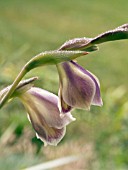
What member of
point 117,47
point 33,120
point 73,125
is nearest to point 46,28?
point 117,47

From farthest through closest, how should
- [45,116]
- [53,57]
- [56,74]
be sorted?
[56,74], [45,116], [53,57]

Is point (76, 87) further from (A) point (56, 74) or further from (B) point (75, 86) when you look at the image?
(A) point (56, 74)

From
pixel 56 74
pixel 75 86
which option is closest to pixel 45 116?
pixel 75 86

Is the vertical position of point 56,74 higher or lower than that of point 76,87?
lower

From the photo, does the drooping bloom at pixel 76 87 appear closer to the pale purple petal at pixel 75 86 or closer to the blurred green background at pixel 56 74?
the pale purple petal at pixel 75 86

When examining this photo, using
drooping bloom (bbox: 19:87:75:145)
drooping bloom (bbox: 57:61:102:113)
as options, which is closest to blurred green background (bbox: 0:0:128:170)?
drooping bloom (bbox: 19:87:75:145)

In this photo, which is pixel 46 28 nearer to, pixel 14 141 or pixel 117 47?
pixel 117 47

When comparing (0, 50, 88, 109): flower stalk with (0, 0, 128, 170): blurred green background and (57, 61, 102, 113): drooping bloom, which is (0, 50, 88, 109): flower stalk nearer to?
(57, 61, 102, 113): drooping bloom

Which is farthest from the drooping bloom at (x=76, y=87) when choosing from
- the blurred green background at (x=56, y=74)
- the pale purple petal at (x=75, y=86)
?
the blurred green background at (x=56, y=74)
